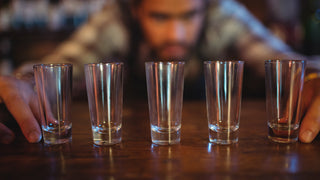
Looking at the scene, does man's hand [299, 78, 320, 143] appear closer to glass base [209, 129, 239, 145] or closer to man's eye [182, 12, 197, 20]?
glass base [209, 129, 239, 145]

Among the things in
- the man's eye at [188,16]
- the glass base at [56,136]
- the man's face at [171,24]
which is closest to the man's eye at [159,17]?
the man's face at [171,24]

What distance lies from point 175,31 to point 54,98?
1952 mm

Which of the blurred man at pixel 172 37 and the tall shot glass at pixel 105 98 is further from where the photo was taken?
the blurred man at pixel 172 37

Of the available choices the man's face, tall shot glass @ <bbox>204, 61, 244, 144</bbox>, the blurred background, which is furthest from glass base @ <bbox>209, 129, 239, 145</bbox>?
the blurred background

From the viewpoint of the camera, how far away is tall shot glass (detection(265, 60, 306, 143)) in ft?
2.40

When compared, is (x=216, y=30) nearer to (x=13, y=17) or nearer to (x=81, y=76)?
(x=81, y=76)

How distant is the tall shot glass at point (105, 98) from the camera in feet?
2.37

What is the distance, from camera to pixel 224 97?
28.6 inches

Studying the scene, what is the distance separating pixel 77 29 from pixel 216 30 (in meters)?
1.40

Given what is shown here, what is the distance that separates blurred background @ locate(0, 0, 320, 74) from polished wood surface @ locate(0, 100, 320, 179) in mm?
2263

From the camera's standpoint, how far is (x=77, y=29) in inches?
113

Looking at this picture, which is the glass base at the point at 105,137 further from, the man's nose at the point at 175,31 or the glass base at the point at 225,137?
the man's nose at the point at 175,31

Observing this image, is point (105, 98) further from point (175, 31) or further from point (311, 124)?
point (175, 31)

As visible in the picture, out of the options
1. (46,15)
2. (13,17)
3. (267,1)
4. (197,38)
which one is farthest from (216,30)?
(13,17)
